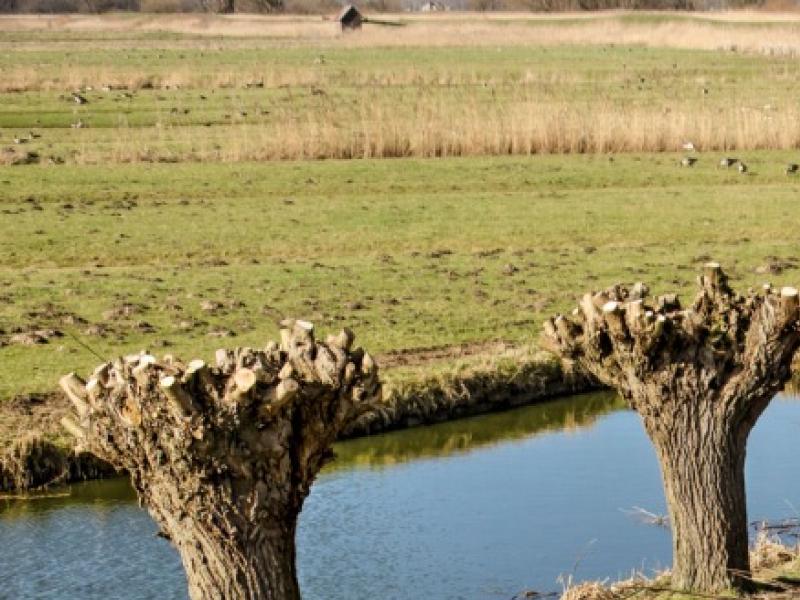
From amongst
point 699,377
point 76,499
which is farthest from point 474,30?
point 699,377

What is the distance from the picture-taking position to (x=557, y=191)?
111 feet

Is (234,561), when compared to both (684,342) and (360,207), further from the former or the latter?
(360,207)

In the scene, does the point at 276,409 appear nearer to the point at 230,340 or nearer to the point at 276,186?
the point at 230,340

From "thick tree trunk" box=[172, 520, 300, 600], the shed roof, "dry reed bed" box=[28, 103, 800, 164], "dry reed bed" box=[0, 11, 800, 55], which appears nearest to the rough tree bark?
"thick tree trunk" box=[172, 520, 300, 600]

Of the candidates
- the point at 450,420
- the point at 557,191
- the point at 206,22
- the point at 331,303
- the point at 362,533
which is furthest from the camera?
the point at 206,22

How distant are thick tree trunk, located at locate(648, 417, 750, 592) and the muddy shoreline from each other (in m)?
5.99

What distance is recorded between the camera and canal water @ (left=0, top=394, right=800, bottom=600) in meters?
14.1

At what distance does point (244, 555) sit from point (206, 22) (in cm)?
12086

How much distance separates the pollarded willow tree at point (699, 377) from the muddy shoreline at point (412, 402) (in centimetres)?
600

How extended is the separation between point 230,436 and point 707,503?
3.99m

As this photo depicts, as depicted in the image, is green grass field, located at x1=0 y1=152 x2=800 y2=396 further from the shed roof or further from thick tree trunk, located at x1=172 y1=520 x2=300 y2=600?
the shed roof

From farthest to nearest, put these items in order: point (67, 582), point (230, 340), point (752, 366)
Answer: point (230, 340)
point (67, 582)
point (752, 366)

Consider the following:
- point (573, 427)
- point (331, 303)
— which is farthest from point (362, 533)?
point (331, 303)

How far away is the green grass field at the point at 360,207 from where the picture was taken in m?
22.6
